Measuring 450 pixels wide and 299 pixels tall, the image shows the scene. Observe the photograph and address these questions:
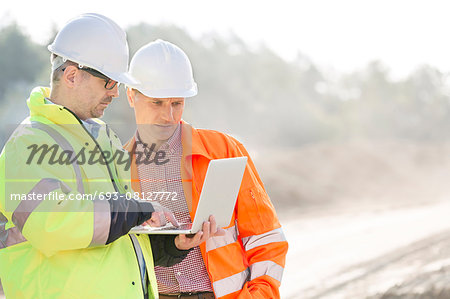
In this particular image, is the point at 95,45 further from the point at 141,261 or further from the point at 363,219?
the point at 363,219

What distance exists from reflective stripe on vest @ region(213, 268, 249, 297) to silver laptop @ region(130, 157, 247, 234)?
12.7 inches

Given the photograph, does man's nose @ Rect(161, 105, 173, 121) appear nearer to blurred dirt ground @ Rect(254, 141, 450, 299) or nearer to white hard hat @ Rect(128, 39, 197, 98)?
white hard hat @ Rect(128, 39, 197, 98)

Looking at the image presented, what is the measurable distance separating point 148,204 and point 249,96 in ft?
134

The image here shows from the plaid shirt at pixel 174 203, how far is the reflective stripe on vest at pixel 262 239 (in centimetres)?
23

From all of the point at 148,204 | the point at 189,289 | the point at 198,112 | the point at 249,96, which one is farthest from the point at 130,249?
the point at 249,96

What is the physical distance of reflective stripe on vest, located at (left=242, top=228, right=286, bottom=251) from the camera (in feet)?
9.76

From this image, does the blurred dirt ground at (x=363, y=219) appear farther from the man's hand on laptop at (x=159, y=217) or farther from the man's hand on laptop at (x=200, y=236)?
the man's hand on laptop at (x=159, y=217)

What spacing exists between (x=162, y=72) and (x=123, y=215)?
4.08ft

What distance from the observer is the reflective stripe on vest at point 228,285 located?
285cm

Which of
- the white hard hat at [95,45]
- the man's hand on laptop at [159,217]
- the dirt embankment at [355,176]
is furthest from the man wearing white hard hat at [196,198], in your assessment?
the dirt embankment at [355,176]

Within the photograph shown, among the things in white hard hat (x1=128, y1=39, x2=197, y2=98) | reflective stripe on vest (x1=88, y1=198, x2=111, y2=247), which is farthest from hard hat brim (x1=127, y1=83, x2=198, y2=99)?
reflective stripe on vest (x1=88, y1=198, x2=111, y2=247)

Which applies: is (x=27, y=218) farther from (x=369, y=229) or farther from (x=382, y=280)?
(x=369, y=229)

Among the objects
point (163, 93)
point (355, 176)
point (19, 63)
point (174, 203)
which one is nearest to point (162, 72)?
point (163, 93)

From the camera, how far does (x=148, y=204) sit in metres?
2.20
